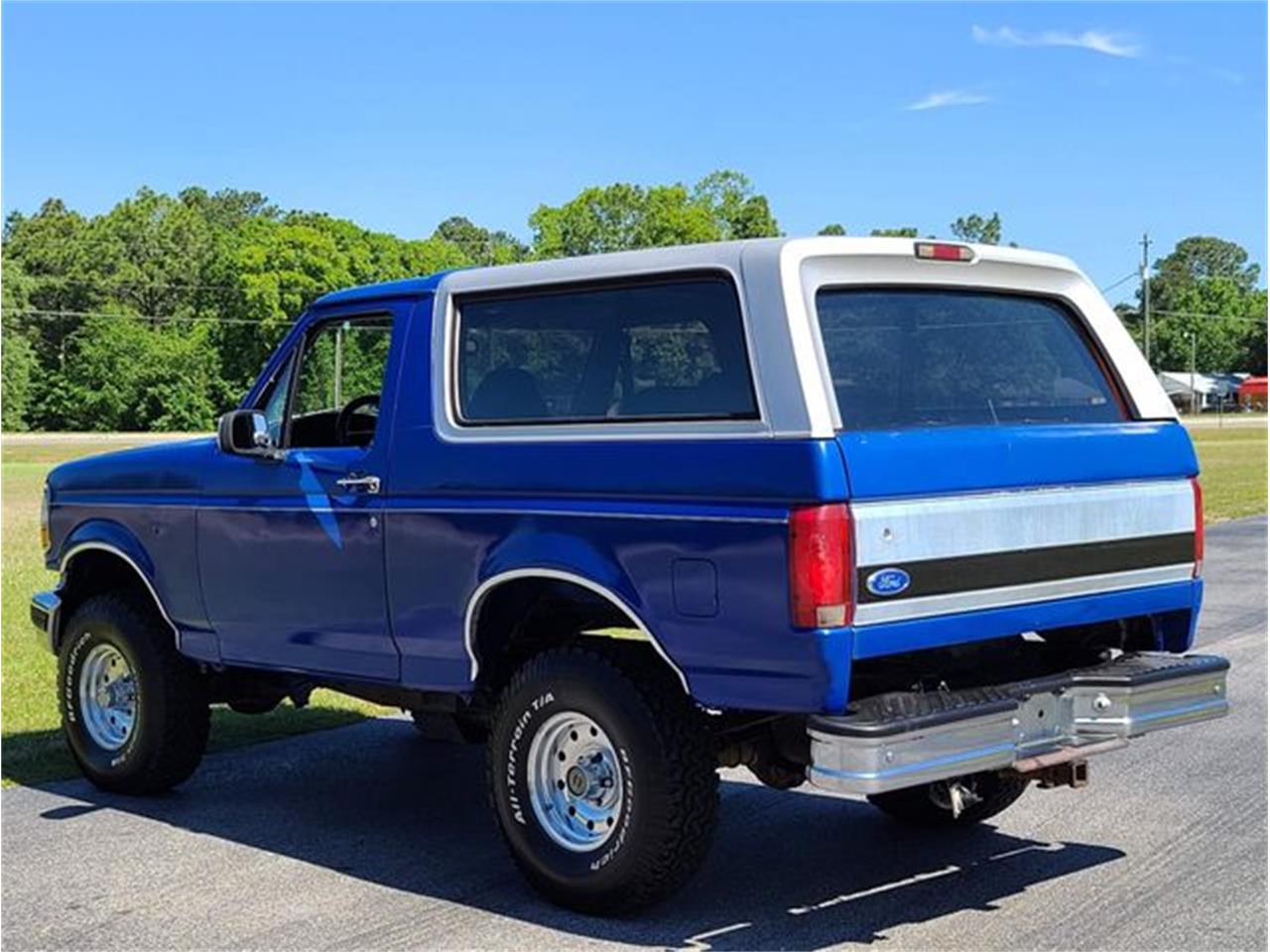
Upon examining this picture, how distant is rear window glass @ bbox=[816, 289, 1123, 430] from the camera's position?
546cm

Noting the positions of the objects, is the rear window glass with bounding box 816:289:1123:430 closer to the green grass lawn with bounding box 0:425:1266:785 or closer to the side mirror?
the side mirror

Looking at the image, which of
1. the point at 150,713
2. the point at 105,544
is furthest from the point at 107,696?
the point at 105,544

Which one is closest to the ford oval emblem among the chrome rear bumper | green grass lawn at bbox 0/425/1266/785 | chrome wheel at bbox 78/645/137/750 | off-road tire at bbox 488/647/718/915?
the chrome rear bumper

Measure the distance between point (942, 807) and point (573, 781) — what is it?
62.9 inches

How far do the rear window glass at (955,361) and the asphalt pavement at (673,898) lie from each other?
167 cm

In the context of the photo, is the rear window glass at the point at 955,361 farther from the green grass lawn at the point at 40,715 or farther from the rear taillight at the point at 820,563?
the green grass lawn at the point at 40,715

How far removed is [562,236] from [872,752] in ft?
268

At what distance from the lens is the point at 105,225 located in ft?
334

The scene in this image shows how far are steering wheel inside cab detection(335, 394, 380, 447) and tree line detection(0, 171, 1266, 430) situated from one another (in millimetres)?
70697

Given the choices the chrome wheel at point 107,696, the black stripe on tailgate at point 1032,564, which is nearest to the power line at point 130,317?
the chrome wheel at point 107,696

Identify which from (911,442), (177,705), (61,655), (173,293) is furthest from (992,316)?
(173,293)

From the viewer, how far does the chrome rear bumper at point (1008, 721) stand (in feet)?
15.9

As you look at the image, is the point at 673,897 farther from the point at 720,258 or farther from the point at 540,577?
the point at 720,258

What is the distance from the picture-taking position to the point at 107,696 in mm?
7758
